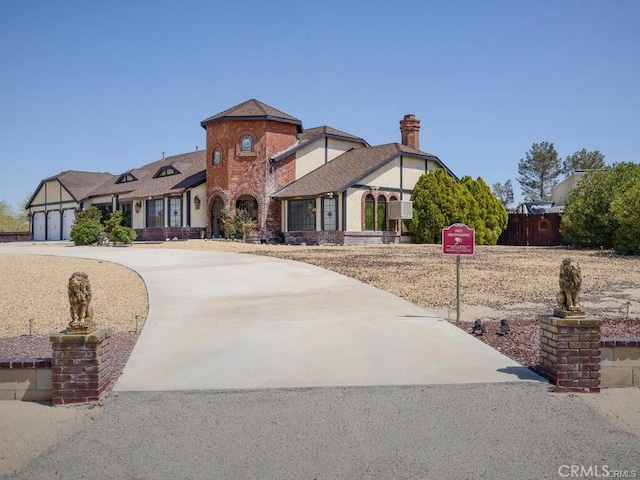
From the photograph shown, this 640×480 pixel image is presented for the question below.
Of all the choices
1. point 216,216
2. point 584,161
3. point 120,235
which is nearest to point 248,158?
point 216,216

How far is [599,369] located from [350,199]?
24843mm

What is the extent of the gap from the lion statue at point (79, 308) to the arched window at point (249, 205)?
90.3ft

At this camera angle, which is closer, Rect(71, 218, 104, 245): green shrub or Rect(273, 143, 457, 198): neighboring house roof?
Rect(273, 143, 457, 198): neighboring house roof

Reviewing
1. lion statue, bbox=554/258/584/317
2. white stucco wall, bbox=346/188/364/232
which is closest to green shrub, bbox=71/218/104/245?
white stucco wall, bbox=346/188/364/232

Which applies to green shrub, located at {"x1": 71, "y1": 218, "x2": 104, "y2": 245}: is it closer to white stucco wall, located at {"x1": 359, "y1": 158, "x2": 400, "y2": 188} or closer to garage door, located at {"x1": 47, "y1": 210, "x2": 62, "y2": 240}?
white stucco wall, located at {"x1": 359, "y1": 158, "x2": 400, "y2": 188}

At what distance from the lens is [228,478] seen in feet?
11.6

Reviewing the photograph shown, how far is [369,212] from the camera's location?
30875 millimetres

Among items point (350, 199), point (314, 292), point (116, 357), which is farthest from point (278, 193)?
point (116, 357)

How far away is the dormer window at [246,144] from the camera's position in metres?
32.1

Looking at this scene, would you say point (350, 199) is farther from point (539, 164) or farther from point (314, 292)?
point (539, 164)

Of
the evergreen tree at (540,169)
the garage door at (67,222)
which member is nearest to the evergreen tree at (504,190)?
the evergreen tree at (540,169)

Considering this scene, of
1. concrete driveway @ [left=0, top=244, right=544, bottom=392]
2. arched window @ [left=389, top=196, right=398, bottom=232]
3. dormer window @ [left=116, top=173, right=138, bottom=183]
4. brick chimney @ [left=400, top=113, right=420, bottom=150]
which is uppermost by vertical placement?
brick chimney @ [left=400, top=113, right=420, bottom=150]

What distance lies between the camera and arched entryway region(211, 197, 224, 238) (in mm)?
33537

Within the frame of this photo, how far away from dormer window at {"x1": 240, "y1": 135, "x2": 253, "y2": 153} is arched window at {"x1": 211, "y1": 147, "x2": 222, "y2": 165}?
1614mm
